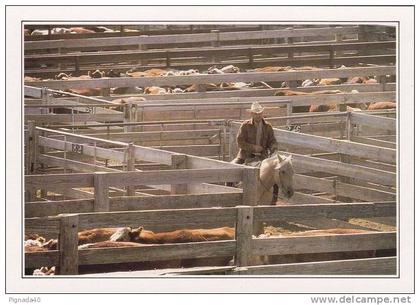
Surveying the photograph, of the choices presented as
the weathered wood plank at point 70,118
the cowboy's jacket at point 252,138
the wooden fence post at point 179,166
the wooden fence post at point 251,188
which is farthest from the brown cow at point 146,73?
the wooden fence post at point 251,188

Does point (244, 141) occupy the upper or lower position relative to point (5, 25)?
lower

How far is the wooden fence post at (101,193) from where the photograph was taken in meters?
10.8

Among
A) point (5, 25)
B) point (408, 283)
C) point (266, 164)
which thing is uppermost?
point (5, 25)

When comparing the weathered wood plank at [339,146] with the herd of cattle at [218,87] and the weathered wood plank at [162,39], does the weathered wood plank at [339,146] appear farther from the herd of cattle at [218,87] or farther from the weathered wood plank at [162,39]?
the weathered wood plank at [162,39]

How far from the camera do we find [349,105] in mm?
20844

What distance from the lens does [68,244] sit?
928cm

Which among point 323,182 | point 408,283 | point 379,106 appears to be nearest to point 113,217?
point 408,283

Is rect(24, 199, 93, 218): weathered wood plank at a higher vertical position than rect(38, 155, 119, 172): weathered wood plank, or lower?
lower

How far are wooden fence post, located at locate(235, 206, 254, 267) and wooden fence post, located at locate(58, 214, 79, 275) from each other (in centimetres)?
128

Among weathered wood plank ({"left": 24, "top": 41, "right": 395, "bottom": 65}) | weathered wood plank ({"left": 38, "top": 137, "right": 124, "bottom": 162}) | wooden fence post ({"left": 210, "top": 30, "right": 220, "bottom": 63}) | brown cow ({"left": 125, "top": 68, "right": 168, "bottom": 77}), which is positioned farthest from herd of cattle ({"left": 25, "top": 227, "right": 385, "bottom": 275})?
wooden fence post ({"left": 210, "top": 30, "right": 220, "bottom": 63})

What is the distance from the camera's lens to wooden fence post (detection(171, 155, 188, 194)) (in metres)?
12.6

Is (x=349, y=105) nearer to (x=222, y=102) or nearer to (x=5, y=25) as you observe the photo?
(x=222, y=102)

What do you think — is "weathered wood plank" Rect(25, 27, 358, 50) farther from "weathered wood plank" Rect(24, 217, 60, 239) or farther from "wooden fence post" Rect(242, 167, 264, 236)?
"weathered wood plank" Rect(24, 217, 60, 239)

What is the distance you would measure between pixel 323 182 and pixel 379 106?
625 cm
